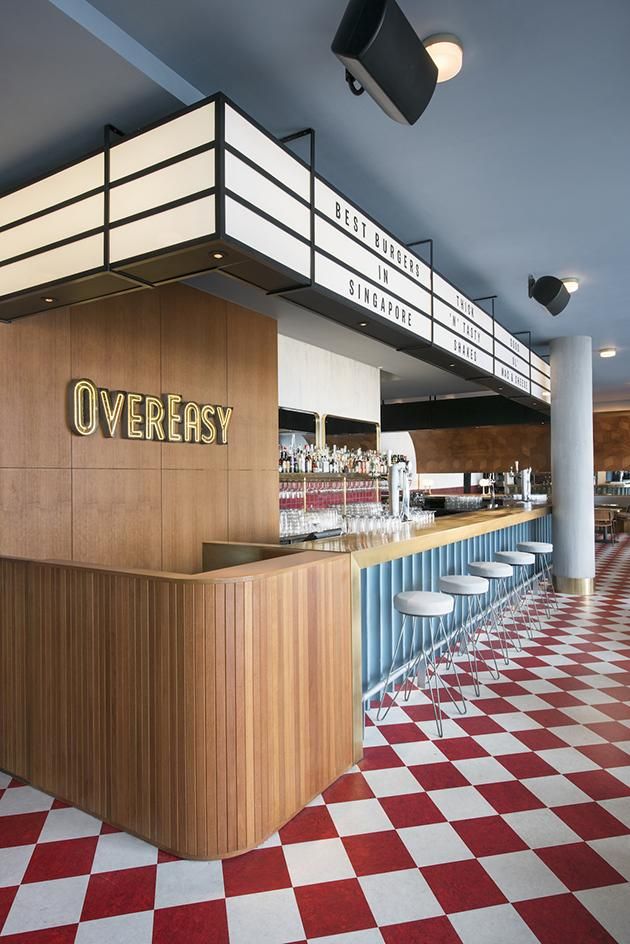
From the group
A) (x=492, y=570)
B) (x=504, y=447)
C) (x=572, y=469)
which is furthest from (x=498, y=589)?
(x=504, y=447)

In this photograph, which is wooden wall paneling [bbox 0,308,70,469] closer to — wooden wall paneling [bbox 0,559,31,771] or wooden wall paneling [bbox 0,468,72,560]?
wooden wall paneling [bbox 0,468,72,560]

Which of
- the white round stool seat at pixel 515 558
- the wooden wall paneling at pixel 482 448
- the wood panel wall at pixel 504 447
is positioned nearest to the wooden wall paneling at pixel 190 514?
the white round stool seat at pixel 515 558

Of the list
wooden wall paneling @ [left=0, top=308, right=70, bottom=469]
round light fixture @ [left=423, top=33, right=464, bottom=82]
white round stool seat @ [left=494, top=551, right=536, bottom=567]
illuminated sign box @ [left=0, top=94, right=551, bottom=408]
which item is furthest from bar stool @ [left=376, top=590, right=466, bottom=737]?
round light fixture @ [left=423, top=33, right=464, bottom=82]

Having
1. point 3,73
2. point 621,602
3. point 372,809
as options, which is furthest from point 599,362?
point 3,73

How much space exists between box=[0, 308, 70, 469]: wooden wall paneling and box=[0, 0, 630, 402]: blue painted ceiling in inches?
34.3

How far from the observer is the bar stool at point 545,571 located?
662cm

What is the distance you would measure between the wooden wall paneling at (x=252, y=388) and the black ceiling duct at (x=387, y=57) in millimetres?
3352

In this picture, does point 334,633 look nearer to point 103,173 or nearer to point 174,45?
point 103,173

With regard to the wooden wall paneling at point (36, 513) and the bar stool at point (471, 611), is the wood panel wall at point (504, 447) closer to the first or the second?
the bar stool at point (471, 611)

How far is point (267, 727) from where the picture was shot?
264 cm

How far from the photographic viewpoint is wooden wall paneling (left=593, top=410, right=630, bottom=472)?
13.7 meters

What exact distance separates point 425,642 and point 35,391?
11.6 feet

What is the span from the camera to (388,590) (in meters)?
4.56

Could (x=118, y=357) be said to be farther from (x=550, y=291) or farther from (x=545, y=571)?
(x=545, y=571)
